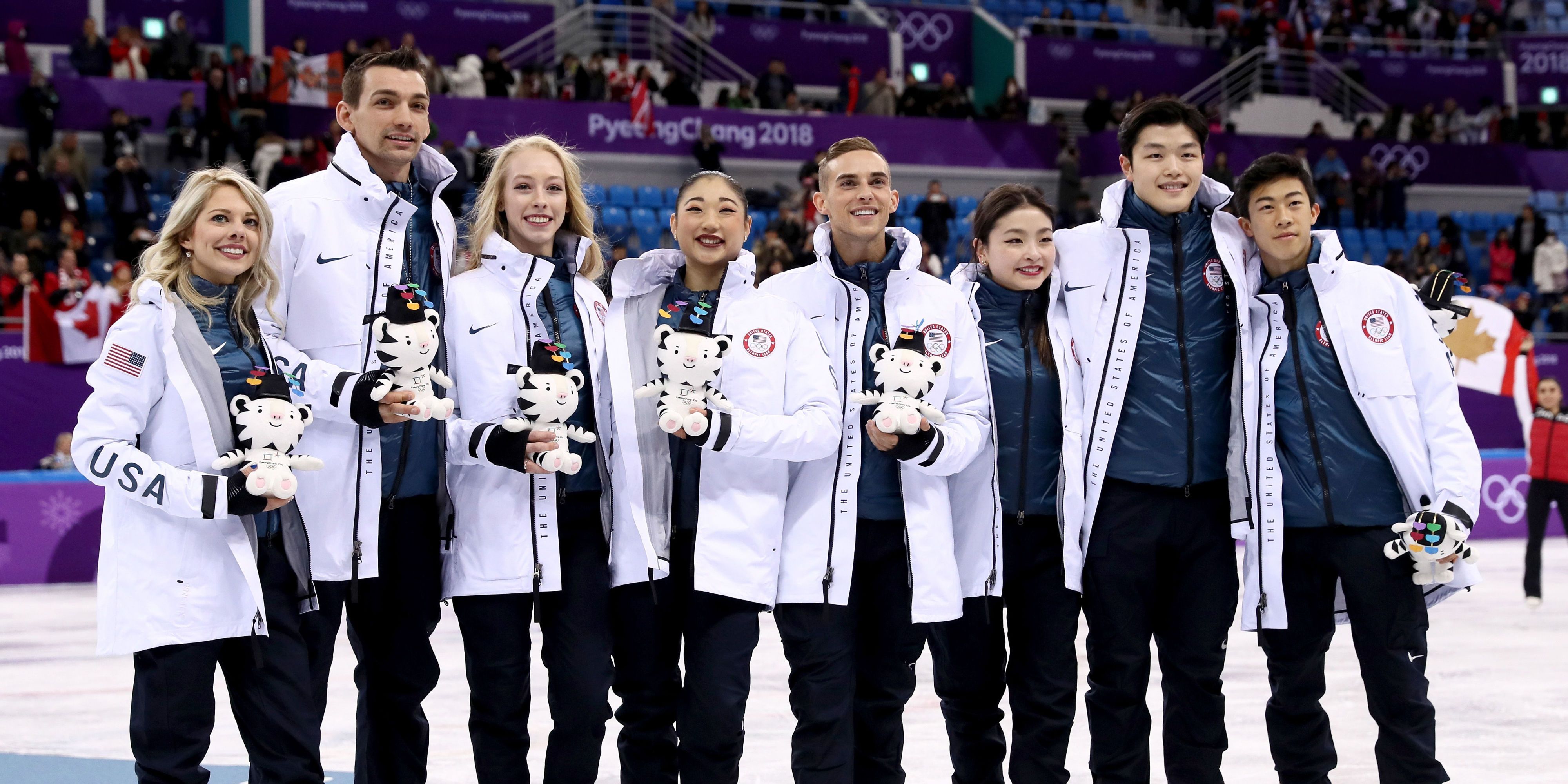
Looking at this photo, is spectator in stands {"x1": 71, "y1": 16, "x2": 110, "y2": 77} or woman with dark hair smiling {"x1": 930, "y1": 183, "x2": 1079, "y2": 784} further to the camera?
spectator in stands {"x1": 71, "y1": 16, "x2": 110, "y2": 77}

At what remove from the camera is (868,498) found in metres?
4.41

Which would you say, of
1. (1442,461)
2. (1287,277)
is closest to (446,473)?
(1287,277)

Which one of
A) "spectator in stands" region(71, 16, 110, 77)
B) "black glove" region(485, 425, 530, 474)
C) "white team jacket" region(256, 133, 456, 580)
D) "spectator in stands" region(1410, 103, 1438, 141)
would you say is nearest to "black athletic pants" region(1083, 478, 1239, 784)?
"black glove" region(485, 425, 530, 474)

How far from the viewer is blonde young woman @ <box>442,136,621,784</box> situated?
417cm

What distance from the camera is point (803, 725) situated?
4.24 m

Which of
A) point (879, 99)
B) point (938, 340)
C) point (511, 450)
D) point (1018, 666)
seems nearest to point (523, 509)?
A: point (511, 450)

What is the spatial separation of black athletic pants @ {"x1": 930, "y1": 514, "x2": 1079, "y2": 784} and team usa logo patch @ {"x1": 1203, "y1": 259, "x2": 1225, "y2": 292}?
2.94 ft

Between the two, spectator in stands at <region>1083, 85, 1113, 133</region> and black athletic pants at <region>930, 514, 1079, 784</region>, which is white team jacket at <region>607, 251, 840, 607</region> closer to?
black athletic pants at <region>930, 514, 1079, 784</region>

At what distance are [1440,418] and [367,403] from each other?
3267 millimetres

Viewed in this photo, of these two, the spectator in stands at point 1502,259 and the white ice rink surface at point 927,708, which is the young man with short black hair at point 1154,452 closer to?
the white ice rink surface at point 927,708

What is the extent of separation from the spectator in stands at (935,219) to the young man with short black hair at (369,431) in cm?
1487

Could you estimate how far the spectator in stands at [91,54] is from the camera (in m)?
17.9

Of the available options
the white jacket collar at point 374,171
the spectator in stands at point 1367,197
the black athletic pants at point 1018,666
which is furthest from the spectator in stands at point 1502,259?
the white jacket collar at point 374,171

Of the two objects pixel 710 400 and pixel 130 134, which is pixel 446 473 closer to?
pixel 710 400
